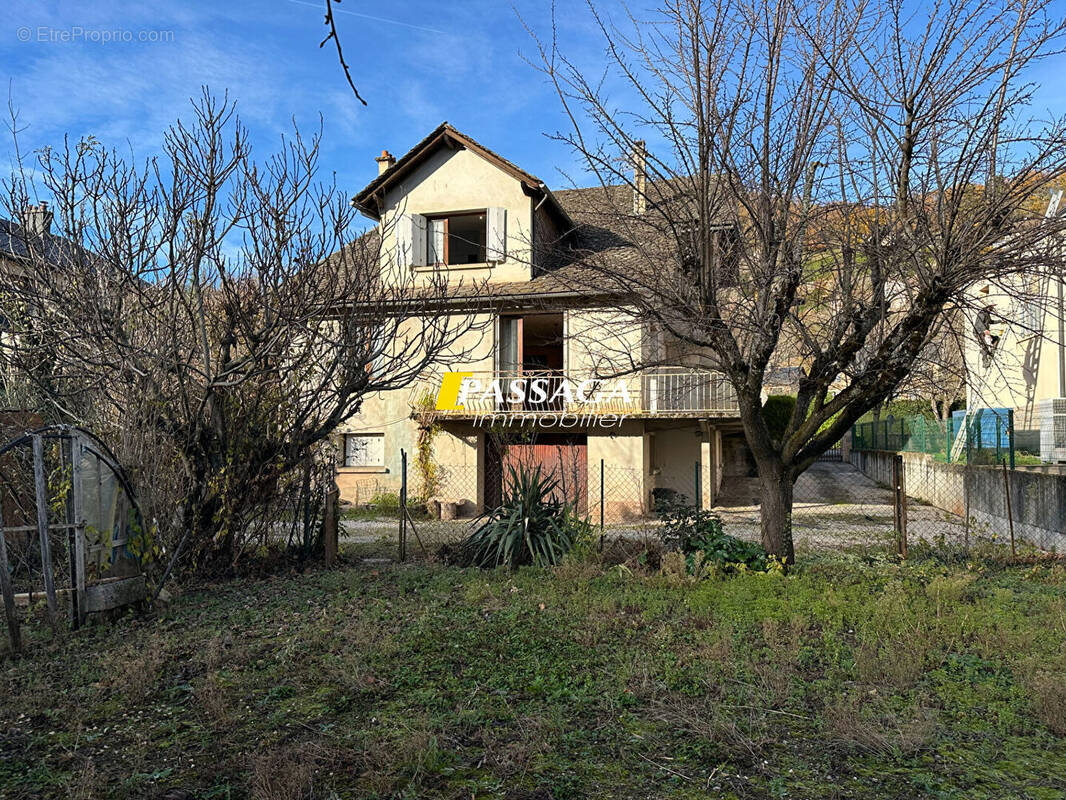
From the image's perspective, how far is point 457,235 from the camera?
17.4m

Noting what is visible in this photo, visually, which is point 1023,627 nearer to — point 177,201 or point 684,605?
point 684,605

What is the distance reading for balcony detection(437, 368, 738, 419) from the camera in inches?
636

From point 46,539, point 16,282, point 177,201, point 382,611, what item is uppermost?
point 177,201

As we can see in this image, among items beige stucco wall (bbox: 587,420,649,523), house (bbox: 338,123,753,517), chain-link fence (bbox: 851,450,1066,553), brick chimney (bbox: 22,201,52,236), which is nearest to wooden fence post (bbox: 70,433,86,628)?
brick chimney (bbox: 22,201,52,236)

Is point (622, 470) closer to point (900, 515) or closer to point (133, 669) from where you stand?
point (900, 515)

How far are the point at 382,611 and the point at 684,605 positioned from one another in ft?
8.76

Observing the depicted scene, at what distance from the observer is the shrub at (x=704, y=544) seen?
777 cm

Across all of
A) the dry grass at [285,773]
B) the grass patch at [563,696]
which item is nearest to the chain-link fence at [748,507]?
the grass patch at [563,696]

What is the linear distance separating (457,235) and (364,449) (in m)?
5.68

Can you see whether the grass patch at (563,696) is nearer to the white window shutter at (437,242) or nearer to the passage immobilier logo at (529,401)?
the passage immobilier logo at (529,401)

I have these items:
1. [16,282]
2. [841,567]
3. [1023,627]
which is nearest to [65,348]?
[16,282]

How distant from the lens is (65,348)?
7621mm

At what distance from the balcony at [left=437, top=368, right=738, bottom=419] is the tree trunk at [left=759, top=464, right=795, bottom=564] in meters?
7.79

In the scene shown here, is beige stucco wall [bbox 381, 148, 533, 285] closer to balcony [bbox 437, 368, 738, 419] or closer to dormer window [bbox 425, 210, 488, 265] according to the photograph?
dormer window [bbox 425, 210, 488, 265]
